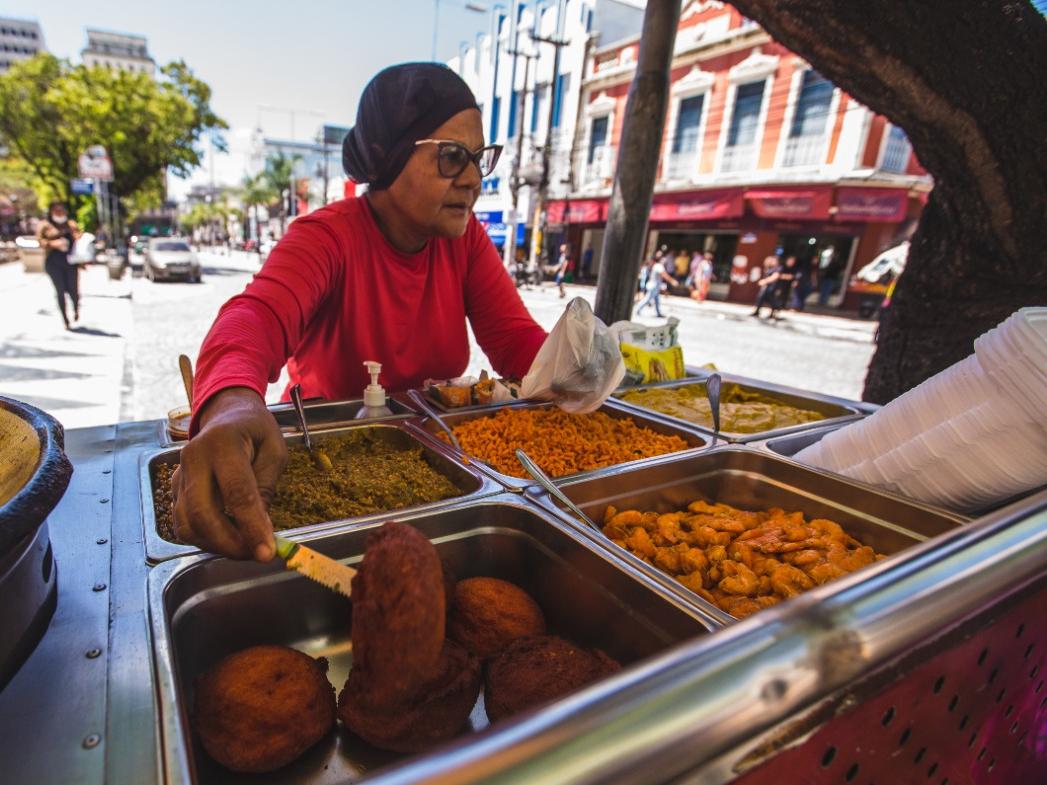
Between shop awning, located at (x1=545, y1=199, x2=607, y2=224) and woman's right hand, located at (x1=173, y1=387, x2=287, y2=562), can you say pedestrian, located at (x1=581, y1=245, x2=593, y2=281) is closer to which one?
shop awning, located at (x1=545, y1=199, x2=607, y2=224)

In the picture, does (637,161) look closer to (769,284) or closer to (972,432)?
(972,432)

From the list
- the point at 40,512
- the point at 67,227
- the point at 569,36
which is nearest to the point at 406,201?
the point at 40,512

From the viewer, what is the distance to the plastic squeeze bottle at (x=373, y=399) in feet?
6.28

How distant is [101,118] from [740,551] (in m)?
30.2

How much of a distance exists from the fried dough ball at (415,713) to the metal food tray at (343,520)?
40 cm

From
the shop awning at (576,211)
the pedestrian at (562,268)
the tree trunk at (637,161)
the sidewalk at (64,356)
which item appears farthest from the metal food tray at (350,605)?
the shop awning at (576,211)

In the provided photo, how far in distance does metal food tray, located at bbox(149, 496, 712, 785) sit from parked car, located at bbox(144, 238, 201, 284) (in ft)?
65.5

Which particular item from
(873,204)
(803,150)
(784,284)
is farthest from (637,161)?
(803,150)

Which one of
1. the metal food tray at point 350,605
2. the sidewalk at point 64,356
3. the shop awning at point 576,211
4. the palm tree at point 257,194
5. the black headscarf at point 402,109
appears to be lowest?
the sidewalk at point 64,356

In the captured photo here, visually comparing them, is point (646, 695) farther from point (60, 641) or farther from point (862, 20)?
point (862, 20)

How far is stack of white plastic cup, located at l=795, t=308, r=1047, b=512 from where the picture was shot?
125 cm

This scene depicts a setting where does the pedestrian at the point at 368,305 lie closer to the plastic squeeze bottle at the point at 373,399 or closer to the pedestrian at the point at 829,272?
the plastic squeeze bottle at the point at 373,399

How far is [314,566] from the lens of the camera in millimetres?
876

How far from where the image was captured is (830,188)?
15.6m
